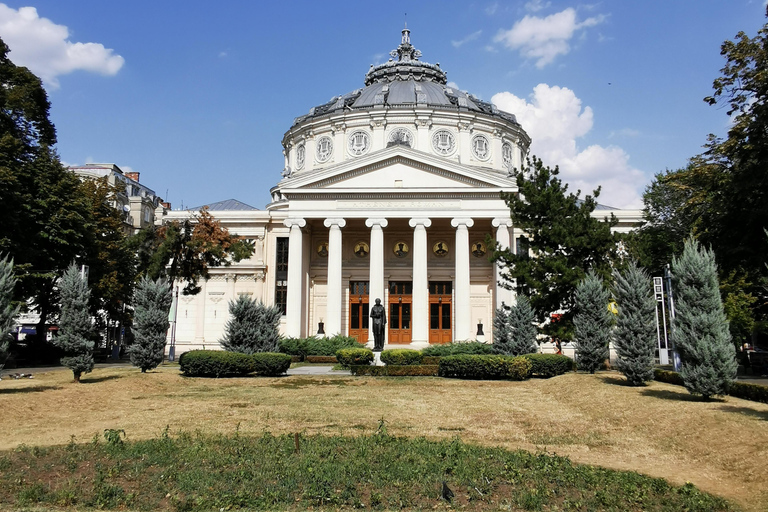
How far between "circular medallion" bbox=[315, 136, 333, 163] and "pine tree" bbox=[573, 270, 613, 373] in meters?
36.7

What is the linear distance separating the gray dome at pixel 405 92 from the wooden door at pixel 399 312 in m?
17.5

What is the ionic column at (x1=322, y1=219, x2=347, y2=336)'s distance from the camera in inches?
1700

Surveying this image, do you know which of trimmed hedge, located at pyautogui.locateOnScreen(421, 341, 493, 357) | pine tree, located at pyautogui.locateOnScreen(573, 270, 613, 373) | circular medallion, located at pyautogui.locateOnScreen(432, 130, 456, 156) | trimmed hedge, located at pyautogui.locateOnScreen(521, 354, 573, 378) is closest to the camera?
pine tree, located at pyautogui.locateOnScreen(573, 270, 613, 373)

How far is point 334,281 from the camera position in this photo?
43938 mm

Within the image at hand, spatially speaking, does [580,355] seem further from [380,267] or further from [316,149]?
[316,149]

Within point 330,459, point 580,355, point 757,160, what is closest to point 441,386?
point 580,355

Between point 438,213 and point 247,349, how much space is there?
65.3 ft

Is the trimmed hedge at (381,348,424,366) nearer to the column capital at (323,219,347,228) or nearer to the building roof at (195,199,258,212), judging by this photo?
the column capital at (323,219,347,228)

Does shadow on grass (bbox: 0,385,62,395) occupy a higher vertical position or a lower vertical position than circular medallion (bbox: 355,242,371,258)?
lower

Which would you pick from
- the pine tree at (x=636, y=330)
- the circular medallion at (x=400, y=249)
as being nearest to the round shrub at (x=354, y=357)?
the pine tree at (x=636, y=330)

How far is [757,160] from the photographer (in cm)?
2569

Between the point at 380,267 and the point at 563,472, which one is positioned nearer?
the point at 563,472

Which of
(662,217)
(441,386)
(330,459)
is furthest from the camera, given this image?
(662,217)

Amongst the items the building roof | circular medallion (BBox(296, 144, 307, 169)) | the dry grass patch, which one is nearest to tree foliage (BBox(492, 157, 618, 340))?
the dry grass patch
